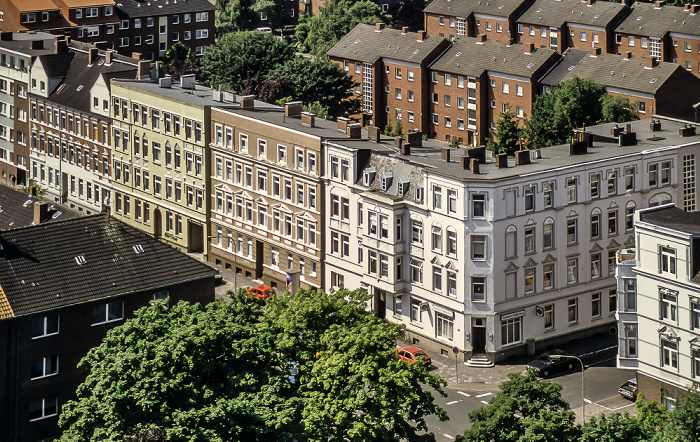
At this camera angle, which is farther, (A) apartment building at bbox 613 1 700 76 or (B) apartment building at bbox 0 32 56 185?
(A) apartment building at bbox 613 1 700 76

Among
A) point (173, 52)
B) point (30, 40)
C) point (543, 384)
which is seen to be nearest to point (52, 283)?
point (543, 384)

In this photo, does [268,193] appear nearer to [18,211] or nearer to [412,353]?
[18,211]

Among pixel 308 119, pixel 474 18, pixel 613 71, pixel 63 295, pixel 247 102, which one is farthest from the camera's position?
pixel 474 18

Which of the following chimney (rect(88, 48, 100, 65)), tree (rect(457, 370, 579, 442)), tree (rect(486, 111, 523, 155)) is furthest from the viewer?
chimney (rect(88, 48, 100, 65))

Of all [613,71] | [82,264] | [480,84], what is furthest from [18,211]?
[613,71]

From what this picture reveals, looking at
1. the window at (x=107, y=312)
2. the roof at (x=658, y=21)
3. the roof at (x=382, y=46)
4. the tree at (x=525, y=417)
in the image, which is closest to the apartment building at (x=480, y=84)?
the roof at (x=382, y=46)

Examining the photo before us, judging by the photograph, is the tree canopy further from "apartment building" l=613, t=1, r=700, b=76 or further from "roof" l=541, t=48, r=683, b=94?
"apartment building" l=613, t=1, r=700, b=76

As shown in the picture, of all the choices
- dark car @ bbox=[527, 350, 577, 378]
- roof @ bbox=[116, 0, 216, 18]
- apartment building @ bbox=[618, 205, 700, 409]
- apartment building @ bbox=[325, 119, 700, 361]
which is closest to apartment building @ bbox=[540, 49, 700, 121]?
apartment building @ bbox=[325, 119, 700, 361]

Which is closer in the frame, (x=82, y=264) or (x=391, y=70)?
(x=82, y=264)
